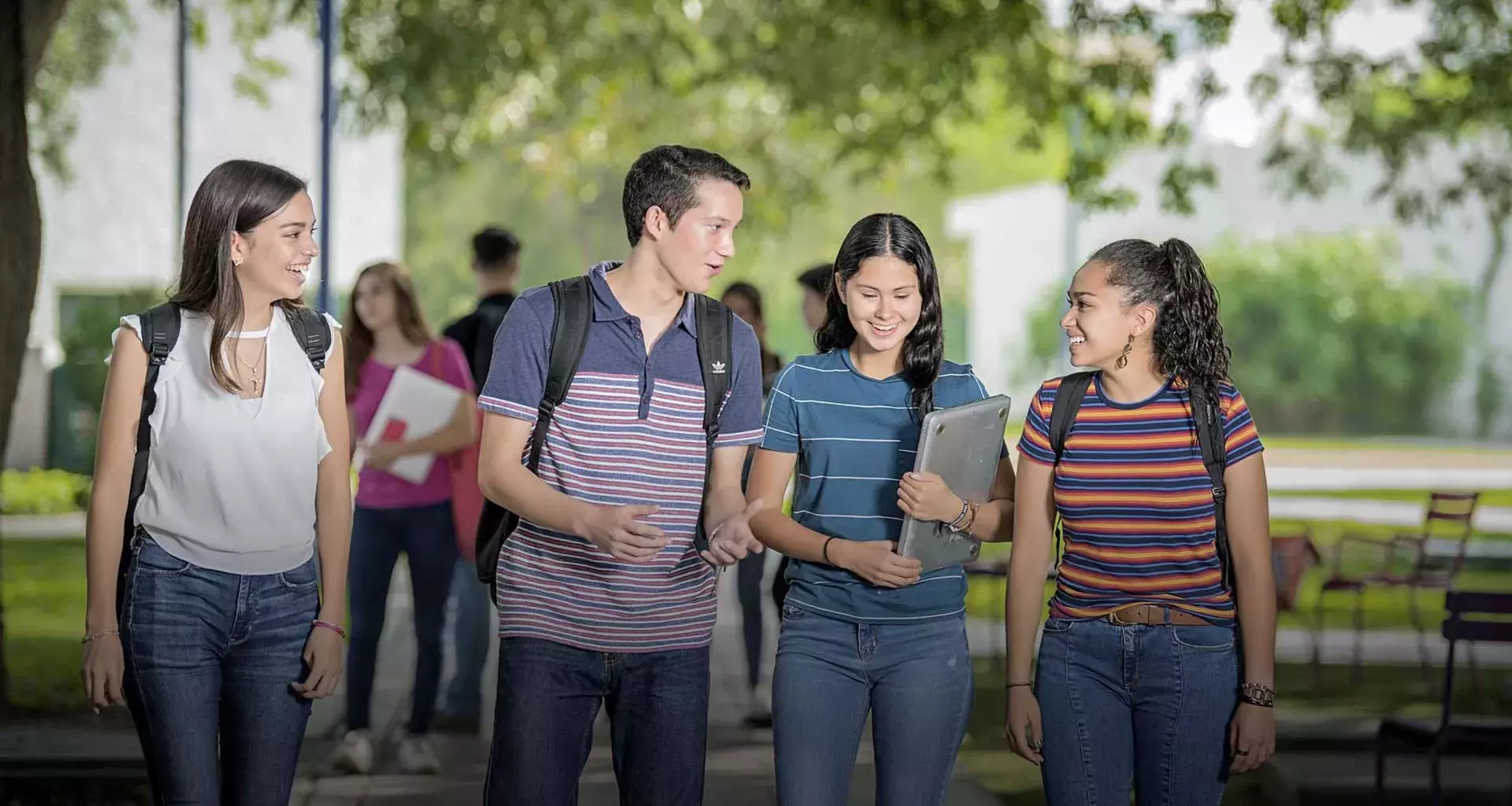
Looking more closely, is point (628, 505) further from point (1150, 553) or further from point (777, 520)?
point (1150, 553)

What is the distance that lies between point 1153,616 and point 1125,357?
57 centimetres

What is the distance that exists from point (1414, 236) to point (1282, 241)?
3039mm

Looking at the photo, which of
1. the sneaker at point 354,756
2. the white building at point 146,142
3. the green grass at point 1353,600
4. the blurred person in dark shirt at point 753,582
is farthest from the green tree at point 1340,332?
the sneaker at point 354,756

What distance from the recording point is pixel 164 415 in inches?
147

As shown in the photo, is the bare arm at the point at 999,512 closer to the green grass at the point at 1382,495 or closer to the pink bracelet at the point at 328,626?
the pink bracelet at the point at 328,626

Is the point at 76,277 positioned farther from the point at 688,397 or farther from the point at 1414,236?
the point at 688,397

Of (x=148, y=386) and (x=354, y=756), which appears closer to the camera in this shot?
(x=148, y=386)

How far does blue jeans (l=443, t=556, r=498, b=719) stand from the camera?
845 centimetres

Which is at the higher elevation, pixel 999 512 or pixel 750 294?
pixel 750 294

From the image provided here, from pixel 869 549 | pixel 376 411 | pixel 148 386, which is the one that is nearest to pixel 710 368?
pixel 869 549

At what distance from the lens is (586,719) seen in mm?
3932

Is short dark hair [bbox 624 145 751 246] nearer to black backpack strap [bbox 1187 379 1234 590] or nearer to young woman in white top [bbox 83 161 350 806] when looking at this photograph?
young woman in white top [bbox 83 161 350 806]

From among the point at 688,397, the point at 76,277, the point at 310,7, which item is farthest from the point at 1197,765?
the point at 76,277

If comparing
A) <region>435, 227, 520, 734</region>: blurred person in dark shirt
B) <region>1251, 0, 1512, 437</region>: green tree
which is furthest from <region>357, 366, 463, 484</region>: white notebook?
<region>1251, 0, 1512, 437</region>: green tree
